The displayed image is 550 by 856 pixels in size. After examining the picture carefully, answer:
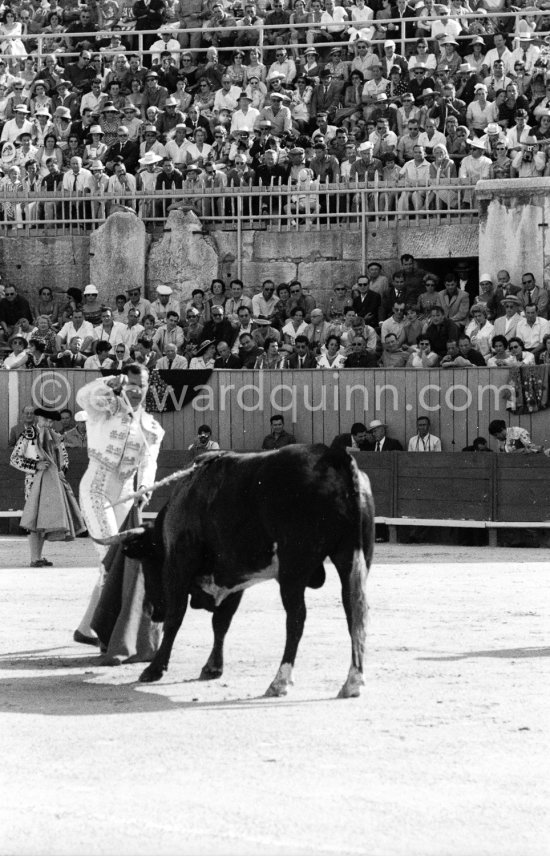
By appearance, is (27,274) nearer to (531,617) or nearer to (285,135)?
(285,135)

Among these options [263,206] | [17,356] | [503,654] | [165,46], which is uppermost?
[165,46]

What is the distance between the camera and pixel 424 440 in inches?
712

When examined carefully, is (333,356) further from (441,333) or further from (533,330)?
(533,330)

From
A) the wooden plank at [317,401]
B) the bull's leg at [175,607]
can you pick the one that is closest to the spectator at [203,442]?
the wooden plank at [317,401]

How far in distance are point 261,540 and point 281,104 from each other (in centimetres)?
1399

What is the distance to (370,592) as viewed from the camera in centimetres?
1249

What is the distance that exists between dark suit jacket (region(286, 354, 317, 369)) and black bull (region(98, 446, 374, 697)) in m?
10.1

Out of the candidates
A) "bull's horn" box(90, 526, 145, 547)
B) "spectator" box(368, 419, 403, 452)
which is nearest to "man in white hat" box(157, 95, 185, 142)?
"spectator" box(368, 419, 403, 452)

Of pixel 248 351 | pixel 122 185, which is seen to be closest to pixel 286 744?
pixel 248 351

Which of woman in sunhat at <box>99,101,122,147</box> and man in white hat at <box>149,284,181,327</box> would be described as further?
woman in sunhat at <box>99,101,122,147</box>

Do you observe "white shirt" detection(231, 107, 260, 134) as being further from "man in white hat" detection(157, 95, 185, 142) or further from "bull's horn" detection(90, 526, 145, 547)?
"bull's horn" detection(90, 526, 145, 547)

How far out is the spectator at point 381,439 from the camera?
18250mm

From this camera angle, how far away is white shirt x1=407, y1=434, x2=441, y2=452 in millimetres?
18062

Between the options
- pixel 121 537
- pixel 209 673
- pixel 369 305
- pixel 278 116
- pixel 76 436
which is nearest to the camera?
pixel 209 673
